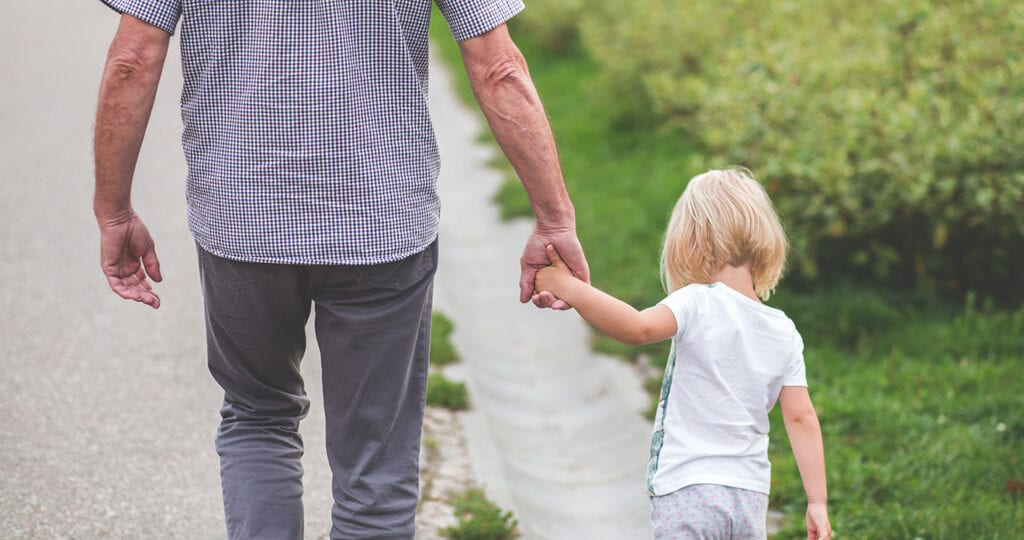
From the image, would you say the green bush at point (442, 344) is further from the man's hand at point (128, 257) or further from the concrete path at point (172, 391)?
the man's hand at point (128, 257)

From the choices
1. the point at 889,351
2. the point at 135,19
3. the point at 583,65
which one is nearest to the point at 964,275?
the point at 889,351

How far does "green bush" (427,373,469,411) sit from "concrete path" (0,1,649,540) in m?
0.08

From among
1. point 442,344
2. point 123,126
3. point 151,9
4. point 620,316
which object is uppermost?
point 151,9

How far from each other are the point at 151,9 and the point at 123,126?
0.86ft

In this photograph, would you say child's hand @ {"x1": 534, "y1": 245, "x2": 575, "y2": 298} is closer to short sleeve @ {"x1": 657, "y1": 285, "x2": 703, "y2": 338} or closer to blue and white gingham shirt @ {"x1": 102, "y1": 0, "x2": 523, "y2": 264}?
short sleeve @ {"x1": 657, "y1": 285, "x2": 703, "y2": 338}

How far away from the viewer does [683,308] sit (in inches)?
90.8

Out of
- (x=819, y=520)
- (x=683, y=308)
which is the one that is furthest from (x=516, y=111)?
(x=819, y=520)

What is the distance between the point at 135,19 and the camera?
7.23ft

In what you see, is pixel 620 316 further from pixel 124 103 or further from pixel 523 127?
pixel 124 103

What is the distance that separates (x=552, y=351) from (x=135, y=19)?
10.4 ft

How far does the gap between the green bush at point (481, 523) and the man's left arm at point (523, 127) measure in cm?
110

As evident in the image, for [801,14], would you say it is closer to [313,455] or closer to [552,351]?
[552,351]

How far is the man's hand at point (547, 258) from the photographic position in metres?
2.45

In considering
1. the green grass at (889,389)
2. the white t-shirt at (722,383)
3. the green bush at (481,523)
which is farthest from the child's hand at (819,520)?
the green bush at (481,523)
